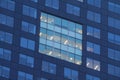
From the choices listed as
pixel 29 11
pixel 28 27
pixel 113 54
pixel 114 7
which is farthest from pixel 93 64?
pixel 29 11

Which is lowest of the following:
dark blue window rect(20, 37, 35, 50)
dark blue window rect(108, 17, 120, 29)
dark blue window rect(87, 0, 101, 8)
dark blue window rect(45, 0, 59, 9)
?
dark blue window rect(20, 37, 35, 50)

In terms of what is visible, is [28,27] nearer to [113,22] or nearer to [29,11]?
[29,11]

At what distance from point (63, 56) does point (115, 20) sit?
13.7m

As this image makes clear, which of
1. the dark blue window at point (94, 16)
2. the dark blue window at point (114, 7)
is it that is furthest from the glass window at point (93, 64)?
the dark blue window at point (114, 7)

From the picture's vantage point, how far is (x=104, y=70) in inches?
5443

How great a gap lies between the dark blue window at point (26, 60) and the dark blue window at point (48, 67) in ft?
7.00

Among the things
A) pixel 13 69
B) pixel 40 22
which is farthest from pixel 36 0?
pixel 13 69

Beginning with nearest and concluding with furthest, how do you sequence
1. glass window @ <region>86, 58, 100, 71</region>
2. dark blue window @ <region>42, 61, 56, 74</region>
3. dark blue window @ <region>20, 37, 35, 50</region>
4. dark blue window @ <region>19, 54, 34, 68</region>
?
dark blue window @ <region>19, 54, 34, 68</region> < dark blue window @ <region>20, 37, 35, 50</region> < dark blue window @ <region>42, 61, 56, 74</region> < glass window @ <region>86, 58, 100, 71</region>

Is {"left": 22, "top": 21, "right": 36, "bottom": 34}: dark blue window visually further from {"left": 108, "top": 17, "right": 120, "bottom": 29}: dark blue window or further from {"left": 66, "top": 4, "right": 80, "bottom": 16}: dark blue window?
{"left": 108, "top": 17, "right": 120, "bottom": 29}: dark blue window

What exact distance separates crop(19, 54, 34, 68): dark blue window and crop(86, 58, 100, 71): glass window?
1036cm

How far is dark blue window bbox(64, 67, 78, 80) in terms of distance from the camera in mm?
133625

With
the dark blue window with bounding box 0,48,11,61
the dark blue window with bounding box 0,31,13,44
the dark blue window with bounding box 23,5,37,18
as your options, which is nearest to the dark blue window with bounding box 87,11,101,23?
the dark blue window with bounding box 23,5,37,18

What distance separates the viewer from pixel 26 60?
427 feet

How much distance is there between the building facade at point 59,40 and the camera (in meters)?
130
